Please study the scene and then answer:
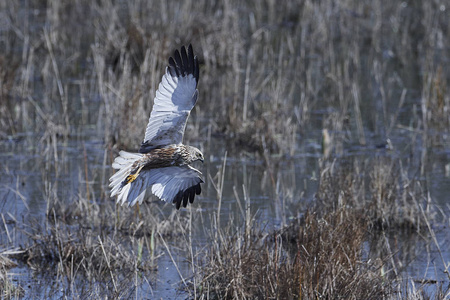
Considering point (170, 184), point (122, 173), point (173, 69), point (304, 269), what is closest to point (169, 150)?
point (170, 184)

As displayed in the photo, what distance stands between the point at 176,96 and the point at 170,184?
2.15 feet

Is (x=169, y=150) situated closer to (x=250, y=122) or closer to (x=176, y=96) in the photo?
(x=176, y=96)

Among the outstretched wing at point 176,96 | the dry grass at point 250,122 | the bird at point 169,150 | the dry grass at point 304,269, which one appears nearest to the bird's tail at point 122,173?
the bird at point 169,150

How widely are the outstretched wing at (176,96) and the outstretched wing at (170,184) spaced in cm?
32

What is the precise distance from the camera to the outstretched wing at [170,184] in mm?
5891

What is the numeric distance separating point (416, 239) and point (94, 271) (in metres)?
2.62

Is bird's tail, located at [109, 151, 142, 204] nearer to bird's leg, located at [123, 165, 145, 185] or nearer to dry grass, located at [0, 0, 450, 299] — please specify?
bird's leg, located at [123, 165, 145, 185]

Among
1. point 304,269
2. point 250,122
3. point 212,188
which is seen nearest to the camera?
point 304,269

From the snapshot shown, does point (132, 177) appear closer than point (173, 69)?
Yes

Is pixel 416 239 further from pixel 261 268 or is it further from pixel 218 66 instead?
pixel 218 66

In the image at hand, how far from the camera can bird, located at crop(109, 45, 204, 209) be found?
226 inches

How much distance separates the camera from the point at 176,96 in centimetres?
582

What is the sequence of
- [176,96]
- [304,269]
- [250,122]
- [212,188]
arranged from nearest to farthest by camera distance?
[304,269] → [176,96] → [212,188] → [250,122]

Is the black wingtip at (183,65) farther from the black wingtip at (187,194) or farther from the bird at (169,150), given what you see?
the black wingtip at (187,194)
